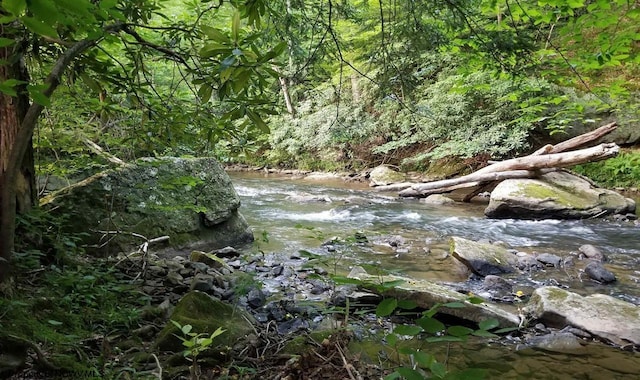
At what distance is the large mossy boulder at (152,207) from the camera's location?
13.6ft

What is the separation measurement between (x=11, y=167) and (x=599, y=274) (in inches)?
230

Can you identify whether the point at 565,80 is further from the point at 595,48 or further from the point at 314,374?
the point at 314,374

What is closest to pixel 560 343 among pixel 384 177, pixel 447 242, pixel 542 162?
pixel 447 242

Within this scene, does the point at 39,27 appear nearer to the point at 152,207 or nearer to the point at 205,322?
the point at 205,322

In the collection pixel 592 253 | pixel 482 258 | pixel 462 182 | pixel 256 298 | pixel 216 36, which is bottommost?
pixel 592 253

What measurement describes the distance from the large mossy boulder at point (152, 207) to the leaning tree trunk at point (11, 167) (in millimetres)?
592

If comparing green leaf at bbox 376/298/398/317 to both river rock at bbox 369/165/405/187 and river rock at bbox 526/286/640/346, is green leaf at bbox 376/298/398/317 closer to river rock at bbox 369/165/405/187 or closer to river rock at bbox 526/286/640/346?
river rock at bbox 526/286/640/346

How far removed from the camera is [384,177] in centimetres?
1462

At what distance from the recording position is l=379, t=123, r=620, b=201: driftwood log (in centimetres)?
875

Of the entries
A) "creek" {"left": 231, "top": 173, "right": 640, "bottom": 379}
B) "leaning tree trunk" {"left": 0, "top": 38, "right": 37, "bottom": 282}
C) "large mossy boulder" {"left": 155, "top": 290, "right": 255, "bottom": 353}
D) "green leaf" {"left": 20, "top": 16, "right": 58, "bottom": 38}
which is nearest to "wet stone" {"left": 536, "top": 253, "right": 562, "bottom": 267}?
"creek" {"left": 231, "top": 173, "right": 640, "bottom": 379}

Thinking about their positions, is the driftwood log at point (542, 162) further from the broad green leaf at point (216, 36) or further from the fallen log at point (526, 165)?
the broad green leaf at point (216, 36)

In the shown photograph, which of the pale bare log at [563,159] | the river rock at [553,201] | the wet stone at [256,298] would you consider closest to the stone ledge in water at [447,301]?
the wet stone at [256,298]

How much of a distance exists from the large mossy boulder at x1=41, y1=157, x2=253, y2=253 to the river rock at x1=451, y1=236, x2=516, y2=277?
3232mm

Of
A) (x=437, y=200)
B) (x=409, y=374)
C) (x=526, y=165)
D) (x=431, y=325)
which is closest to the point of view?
(x=409, y=374)
